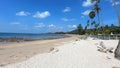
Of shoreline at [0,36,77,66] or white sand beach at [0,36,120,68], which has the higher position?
white sand beach at [0,36,120,68]

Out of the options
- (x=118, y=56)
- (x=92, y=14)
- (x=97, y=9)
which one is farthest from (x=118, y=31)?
(x=118, y=56)

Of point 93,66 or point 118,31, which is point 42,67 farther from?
point 118,31

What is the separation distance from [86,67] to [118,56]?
128 inches

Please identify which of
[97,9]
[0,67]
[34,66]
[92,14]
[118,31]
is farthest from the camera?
[118,31]

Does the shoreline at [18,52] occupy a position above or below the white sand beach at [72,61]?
below

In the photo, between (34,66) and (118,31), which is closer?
(34,66)

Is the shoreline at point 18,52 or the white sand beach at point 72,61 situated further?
the shoreline at point 18,52

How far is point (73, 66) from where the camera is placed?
26.7 feet

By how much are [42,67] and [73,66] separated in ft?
4.65

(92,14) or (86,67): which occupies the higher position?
(92,14)

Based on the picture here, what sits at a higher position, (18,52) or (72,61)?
(72,61)

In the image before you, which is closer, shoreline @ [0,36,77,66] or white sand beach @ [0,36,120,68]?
white sand beach @ [0,36,120,68]

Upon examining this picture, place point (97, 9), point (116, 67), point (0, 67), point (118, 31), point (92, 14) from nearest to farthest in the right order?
point (116, 67), point (0, 67), point (97, 9), point (92, 14), point (118, 31)

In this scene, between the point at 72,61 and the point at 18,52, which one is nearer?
the point at 72,61
